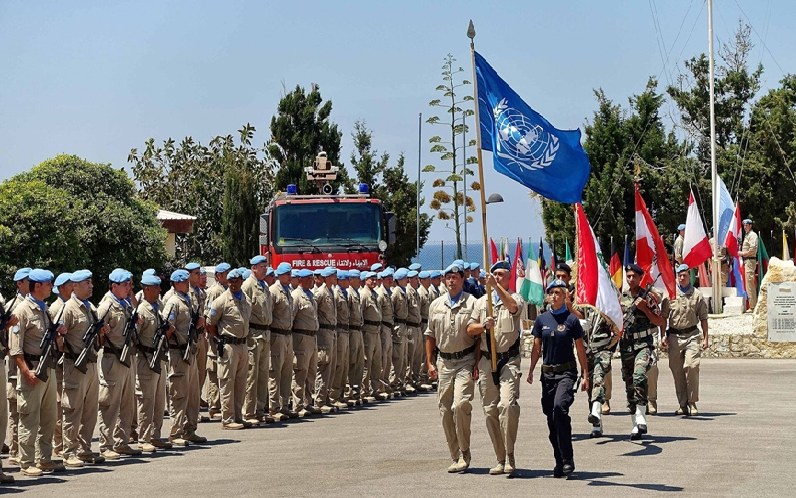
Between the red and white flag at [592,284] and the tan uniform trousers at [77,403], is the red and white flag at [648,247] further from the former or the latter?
the tan uniform trousers at [77,403]

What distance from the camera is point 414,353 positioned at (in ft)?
71.5

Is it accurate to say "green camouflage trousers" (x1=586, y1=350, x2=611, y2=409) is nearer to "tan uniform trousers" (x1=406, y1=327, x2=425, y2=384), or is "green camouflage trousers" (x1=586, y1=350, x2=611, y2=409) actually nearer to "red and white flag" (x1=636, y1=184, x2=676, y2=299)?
"red and white flag" (x1=636, y1=184, x2=676, y2=299)

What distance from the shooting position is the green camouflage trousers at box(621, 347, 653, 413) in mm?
13719

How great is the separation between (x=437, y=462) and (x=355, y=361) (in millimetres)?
7612

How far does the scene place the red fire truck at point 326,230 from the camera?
2298cm

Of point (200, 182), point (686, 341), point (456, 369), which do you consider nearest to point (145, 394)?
point (456, 369)

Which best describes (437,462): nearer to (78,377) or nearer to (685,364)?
(78,377)

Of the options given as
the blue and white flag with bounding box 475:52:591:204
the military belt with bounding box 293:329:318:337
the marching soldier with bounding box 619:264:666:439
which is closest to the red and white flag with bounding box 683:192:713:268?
the military belt with bounding box 293:329:318:337

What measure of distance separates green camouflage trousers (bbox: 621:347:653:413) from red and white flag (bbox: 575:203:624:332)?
2.03 ft

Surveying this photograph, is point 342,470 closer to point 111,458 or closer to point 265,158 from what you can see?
point 111,458

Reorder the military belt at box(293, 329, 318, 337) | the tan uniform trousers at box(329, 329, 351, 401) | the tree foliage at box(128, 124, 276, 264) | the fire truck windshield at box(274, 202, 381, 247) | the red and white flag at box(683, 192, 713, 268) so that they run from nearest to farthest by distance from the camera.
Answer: the military belt at box(293, 329, 318, 337)
the tan uniform trousers at box(329, 329, 351, 401)
the fire truck windshield at box(274, 202, 381, 247)
the red and white flag at box(683, 192, 713, 268)
the tree foliage at box(128, 124, 276, 264)

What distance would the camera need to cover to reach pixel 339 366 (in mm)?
18938

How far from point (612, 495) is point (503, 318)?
7.01 ft

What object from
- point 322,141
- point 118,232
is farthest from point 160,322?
point 322,141
